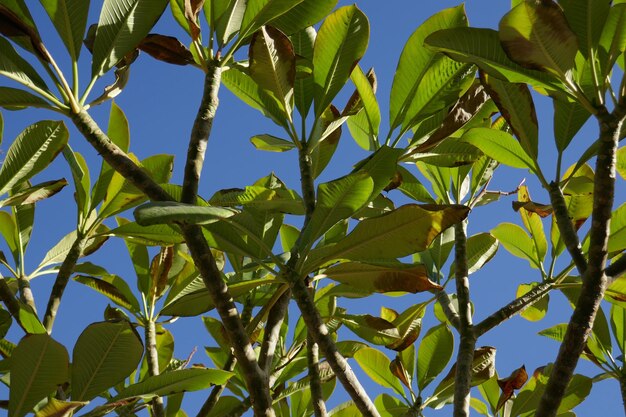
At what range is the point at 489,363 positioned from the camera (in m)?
1.84

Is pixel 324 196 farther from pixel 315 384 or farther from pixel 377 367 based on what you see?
pixel 377 367

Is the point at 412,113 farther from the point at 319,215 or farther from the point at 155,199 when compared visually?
the point at 155,199

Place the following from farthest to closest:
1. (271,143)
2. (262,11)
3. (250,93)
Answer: (271,143)
(250,93)
(262,11)

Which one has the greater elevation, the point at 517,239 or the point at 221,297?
the point at 517,239

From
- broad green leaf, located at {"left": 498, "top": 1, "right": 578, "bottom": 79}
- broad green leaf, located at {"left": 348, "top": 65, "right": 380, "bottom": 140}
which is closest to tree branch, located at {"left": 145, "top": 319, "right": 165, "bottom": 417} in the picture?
broad green leaf, located at {"left": 348, "top": 65, "right": 380, "bottom": 140}

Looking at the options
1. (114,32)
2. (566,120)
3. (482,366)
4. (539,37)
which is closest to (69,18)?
(114,32)

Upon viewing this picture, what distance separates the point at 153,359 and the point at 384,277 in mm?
767

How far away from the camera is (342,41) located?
1510 mm

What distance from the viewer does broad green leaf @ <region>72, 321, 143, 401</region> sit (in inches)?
54.6

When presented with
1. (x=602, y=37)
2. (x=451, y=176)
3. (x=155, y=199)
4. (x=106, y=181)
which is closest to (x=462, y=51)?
(x=602, y=37)

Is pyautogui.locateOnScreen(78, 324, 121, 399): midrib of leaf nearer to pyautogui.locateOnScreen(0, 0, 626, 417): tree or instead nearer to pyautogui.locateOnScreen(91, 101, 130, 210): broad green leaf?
pyautogui.locateOnScreen(0, 0, 626, 417): tree

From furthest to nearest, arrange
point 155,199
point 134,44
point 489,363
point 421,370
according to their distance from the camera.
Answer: point 421,370
point 489,363
point 134,44
point 155,199

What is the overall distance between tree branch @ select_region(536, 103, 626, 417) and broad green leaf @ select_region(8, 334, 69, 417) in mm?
854

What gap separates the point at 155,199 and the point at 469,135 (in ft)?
2.24
